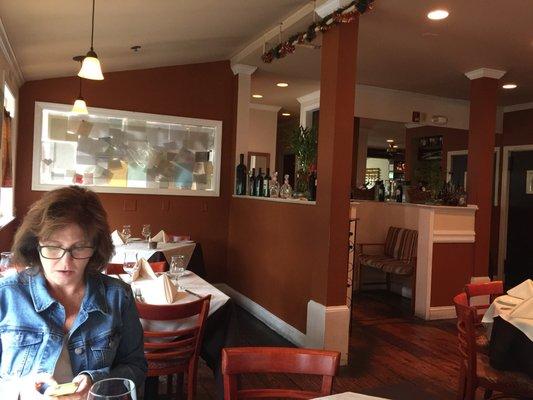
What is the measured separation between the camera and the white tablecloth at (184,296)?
2445mm

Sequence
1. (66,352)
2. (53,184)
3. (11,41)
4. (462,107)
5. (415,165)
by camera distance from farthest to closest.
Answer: (415,165) → (462,107) → (53,184) → (11,41) → (66,352)

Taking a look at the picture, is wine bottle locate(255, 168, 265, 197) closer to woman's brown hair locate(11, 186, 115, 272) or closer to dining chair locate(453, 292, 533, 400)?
dining chair locate(453, 292, 533, 400)

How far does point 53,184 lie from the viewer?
5168 millimetres

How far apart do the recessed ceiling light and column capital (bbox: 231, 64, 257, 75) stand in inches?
99.5

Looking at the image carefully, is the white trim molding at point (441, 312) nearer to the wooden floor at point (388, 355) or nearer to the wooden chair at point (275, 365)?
the wooden floor at point (388, 355)

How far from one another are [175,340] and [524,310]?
1.85 meters

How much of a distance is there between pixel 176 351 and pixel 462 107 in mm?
6540

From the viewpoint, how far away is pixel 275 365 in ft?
5.04

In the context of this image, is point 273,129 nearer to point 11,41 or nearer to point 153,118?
point 153,118

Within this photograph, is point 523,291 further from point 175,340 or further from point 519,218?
point 519,218

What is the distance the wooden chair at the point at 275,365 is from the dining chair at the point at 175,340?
837 mm

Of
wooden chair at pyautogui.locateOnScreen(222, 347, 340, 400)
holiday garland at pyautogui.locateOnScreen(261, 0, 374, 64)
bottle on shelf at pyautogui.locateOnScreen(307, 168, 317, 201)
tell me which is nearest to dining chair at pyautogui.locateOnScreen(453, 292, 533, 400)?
wooden chair at pyautogui.locateOnScreen(222, 347, 340, 400)

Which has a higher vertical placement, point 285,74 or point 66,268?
point 285,74

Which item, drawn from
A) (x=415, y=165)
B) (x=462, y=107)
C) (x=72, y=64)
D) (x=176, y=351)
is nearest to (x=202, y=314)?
(x=176, y=351)
